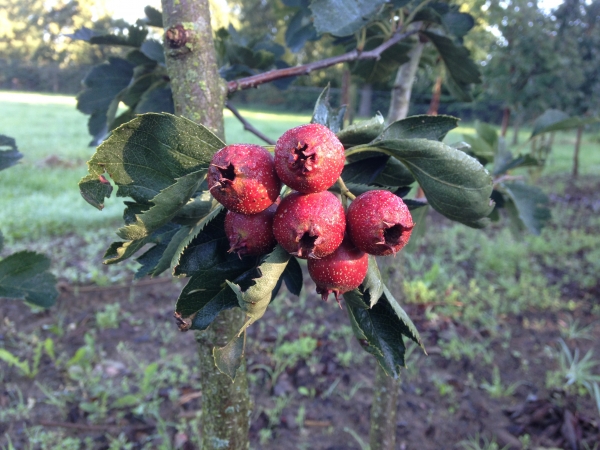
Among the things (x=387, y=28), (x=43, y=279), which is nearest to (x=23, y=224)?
(x=43, y=279)

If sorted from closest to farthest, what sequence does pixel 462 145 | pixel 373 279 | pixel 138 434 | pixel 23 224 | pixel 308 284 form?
1. pixel 373 279
2. pixel 462 145
3. pixel 138 434
4. pixel 308 284
5. pixel 23 224

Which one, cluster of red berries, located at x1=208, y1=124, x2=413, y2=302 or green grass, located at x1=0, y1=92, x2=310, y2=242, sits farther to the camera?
green grass, located at x1=0, y1=92, x2=310, y2=242

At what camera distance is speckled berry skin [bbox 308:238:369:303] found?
2.03ft

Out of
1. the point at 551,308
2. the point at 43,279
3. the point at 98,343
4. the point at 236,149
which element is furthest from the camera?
the point at 551,308

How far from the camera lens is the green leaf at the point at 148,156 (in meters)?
0.59

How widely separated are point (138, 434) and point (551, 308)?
125 inches

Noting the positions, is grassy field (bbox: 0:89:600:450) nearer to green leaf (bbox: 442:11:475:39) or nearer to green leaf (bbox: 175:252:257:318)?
green leaf (bbox: 442:11:475:39)

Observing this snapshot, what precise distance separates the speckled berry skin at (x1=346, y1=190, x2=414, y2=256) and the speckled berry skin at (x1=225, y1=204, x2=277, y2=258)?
0.12 metres

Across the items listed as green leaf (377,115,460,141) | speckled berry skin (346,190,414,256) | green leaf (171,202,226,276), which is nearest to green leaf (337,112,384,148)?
green leaf (377,115,460,141)

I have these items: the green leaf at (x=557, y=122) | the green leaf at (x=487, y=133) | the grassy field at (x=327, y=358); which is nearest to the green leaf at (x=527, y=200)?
the green leaf at (x=557, y=122)

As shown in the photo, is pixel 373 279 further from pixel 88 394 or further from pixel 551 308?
pixel 551 308

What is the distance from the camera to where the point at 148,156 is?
2.02 feet

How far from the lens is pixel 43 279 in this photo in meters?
1.31

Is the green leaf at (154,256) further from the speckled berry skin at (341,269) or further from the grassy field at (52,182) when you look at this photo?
the grassy field at (52,182)
